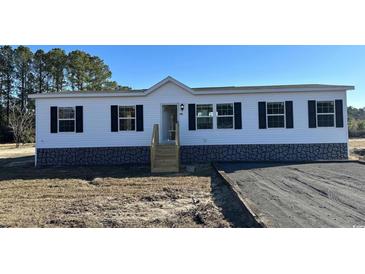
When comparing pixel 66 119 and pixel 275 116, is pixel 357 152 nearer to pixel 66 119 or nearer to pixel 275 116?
pixel 275 116

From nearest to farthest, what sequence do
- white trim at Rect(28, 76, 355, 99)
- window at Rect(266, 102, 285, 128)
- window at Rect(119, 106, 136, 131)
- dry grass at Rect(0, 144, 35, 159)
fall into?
white trim at Rect(28, 76, 355, 99) < window at Rect(266, 102, 285, 128) < window at Rect(119, 106, 136, 131) < dry grass at Rect(0, 144, 35, 159)

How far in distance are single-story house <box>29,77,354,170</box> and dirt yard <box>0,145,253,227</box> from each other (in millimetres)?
2734

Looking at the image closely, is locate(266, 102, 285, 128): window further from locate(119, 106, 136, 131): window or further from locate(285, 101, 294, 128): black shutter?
locate(119, 106, 136, 131): window

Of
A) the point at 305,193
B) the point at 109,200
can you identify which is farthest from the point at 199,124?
the point at 109,200

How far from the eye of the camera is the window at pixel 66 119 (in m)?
13.1

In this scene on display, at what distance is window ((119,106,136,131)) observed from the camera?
1311 centimetres

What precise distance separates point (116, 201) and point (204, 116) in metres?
Result: 7.43

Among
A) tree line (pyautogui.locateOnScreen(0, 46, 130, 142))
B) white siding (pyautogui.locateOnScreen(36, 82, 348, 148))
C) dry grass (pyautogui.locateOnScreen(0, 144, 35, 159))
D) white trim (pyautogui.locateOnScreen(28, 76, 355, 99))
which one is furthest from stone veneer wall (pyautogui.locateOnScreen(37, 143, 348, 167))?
tree line (pyautogui.locateOnScreen(0, 46, 130, 142))
